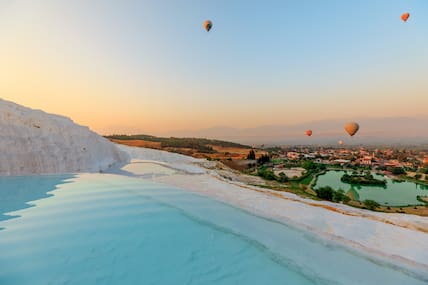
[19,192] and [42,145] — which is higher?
[42,145]

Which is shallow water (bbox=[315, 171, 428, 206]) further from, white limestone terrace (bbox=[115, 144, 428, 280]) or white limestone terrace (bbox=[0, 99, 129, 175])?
white limestone terrace (bbox=[0, 99, 129, 175])

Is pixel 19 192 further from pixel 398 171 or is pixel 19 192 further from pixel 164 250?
pixel 398 171

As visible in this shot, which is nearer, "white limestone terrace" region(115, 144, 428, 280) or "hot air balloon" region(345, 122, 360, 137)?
"white limestone terrace" region(115, 144, 428, 280)

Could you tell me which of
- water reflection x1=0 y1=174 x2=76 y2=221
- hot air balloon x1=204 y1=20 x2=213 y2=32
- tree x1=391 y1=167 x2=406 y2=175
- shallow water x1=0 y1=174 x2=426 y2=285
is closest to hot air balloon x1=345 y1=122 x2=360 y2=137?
hot air balloon x1=204 y1=20 x2=213 y2=32

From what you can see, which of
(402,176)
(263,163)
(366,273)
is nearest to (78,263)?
(366,273)

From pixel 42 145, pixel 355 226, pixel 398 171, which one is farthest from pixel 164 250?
pixel 398 171

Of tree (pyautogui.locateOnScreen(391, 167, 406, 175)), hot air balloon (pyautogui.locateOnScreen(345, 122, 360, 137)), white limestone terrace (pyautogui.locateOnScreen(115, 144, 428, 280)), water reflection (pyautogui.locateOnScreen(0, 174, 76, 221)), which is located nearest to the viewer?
white limestone terrace (pyautogui.locateOnScreen(115, 144, 428, 280))

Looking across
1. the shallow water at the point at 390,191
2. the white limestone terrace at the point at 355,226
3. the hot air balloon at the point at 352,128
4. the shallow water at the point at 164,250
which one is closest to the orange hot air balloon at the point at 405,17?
the hot air balloon at the point at 352,128

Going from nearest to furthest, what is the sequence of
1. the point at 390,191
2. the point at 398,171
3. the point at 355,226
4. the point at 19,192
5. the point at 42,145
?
1. the point at 355,226
2. the point at 19,192
3. the point at 42,145
4. the point at 390,191
5. the point at 398,171
